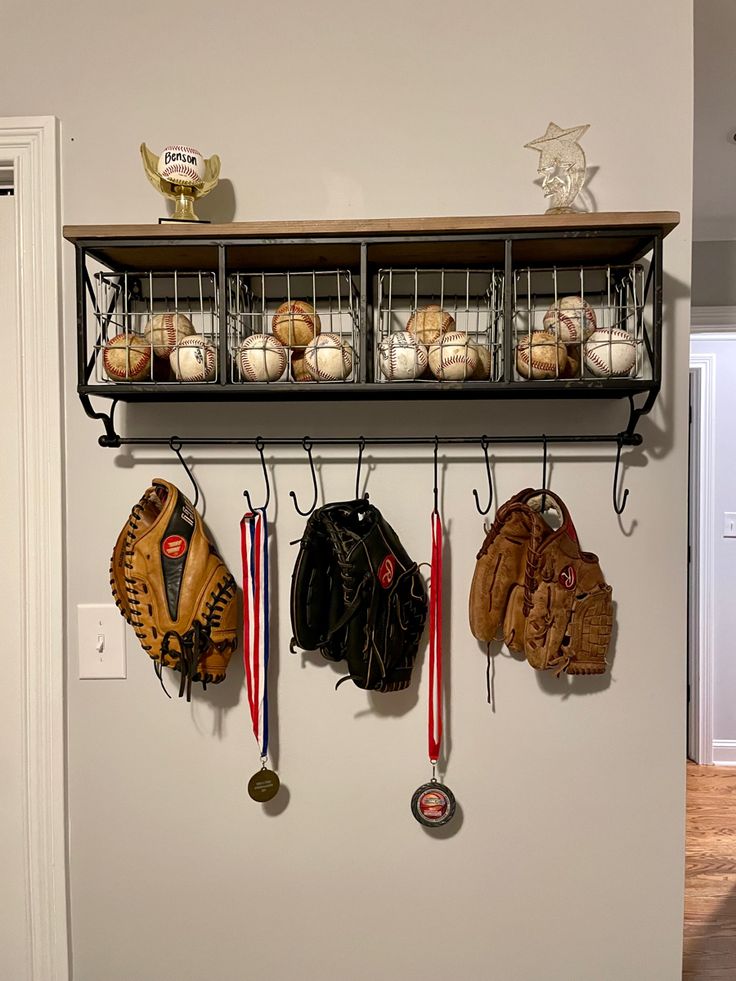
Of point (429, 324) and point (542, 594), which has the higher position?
point (429, 324)

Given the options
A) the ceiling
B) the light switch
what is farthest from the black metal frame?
the ceiling

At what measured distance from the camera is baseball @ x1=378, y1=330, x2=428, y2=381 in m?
1.16

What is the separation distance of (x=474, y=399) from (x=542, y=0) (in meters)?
0.72

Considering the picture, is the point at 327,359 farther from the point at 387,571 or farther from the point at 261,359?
the point at 387,571

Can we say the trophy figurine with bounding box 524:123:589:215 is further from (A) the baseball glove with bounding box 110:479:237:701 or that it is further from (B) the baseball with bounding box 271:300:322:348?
(A) the baseball glove with bounding box 110:479:237:701

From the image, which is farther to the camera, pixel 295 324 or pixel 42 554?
pixel 42 554

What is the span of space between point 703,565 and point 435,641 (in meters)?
2.91

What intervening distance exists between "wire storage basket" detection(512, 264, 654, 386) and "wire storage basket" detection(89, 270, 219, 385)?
1.69 feet

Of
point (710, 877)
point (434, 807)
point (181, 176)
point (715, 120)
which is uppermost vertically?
point (715, 120)

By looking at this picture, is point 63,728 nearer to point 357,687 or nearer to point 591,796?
point 357,687

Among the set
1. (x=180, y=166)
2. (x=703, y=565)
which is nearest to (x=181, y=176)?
(x=180, y=166)

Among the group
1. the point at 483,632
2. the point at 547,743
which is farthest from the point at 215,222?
the point at 547,743

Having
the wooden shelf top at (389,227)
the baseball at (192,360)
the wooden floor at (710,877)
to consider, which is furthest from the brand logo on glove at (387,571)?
the wooden floor at (710,877)

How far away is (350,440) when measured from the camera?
1.34 meters
